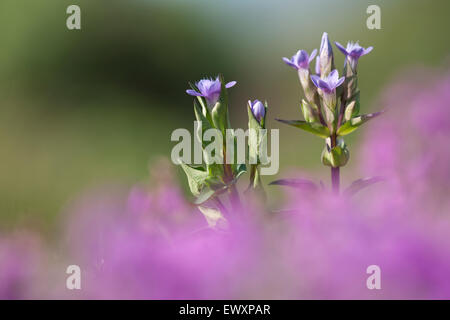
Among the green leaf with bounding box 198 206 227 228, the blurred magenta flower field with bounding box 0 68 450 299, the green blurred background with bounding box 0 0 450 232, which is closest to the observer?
the blurred magenta flower field with bounding box 0 68 450 299

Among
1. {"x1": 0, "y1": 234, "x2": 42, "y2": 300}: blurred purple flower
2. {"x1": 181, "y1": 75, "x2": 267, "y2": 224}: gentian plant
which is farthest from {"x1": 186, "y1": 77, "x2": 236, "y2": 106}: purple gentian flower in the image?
{"x1": 0, "y1": 234, "x2": 42, "y2": 300}: blurred purple flower

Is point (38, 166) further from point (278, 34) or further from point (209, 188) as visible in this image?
point (209, 188)

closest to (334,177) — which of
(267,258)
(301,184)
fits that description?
(301,184)

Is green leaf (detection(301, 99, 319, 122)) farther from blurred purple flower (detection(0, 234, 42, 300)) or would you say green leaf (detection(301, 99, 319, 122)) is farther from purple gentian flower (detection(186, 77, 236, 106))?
blurred purple flower (detection(0, 234, 42, 300))

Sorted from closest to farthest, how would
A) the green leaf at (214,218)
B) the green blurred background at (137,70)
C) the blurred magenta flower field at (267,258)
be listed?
1. the blurred magenta flower field at (267,258)
2. the green leaf at (214,218)
3. the green blurred background at (137,70)

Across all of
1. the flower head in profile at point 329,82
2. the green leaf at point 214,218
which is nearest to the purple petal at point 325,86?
the flower head in profile at point 329,82

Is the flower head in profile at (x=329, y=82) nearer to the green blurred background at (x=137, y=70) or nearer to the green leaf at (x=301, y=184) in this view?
the green leaf at (x=301, y=184)

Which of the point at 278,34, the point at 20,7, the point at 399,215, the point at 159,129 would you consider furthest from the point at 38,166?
the point at 399,215
